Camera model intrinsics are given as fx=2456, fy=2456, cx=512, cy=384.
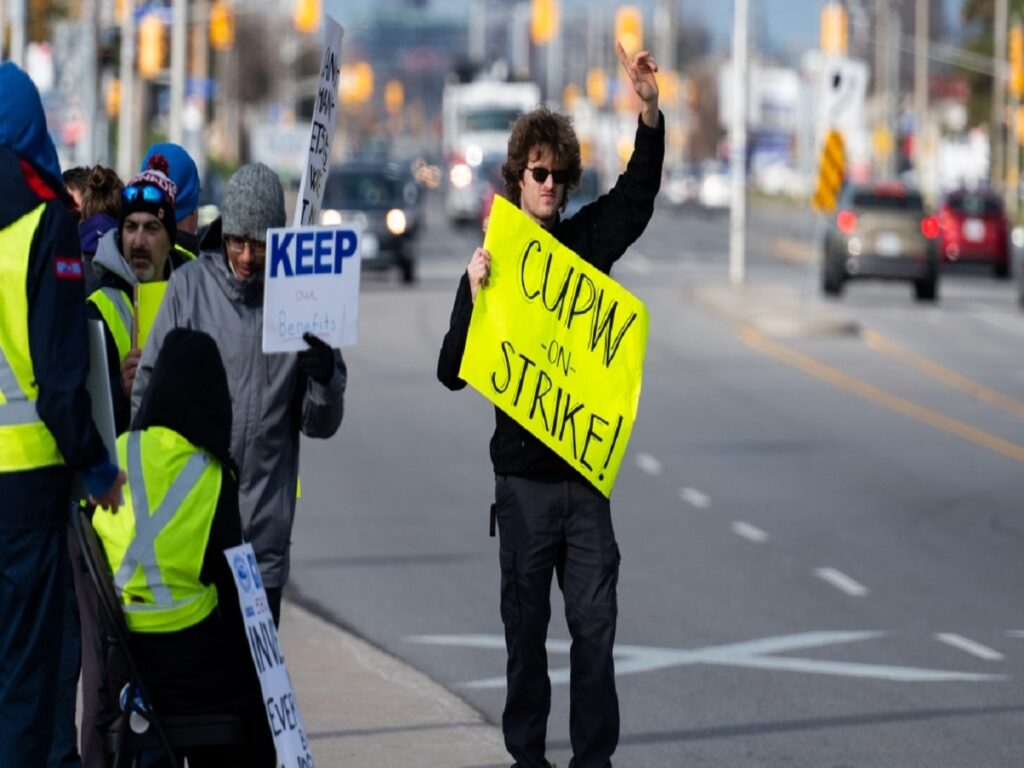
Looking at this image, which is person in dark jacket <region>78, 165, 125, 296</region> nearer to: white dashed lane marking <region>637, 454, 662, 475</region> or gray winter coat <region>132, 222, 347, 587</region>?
gray winter coat <region>132, 222, 347, 587</region>

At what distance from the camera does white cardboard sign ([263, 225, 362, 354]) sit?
654 cm

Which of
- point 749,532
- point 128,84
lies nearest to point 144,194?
point 749,532

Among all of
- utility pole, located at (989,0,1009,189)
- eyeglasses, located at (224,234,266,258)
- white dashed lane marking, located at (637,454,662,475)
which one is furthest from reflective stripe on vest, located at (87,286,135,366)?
utility pole, located at (989,0,1009,189)

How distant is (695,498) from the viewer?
16.7 m

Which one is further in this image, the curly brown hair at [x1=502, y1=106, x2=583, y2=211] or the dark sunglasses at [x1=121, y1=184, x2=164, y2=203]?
the dark sunglasses at [x1=121, y1=184, x2=164, y2=203]

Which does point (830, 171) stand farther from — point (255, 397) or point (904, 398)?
point (255, 397)

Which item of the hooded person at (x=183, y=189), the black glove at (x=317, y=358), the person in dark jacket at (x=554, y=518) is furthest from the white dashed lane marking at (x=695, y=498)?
the black glove at (x=317, y=358)

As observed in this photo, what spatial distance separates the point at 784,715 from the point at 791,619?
244cm

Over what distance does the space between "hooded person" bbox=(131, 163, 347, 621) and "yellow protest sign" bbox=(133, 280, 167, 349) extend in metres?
0.69

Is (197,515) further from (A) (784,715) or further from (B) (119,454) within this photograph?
(A) (784,715)

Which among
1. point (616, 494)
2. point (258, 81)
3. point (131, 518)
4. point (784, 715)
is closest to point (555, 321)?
point (131, 518)

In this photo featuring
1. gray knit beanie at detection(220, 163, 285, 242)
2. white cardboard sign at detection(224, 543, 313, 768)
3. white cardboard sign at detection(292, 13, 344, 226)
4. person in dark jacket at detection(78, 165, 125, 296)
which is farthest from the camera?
person in dark jacket at detection(78, 165, 125, 296)

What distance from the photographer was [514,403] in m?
7.37

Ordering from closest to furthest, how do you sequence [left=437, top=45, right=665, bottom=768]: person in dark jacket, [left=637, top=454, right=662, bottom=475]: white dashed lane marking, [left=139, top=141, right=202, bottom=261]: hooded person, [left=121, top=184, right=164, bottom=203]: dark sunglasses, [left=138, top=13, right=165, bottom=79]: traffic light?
[left=437, top=45, right=665, bottom=768]: person in dark jacket < [left=121, top=184, right=164, bottom=203]: dark sunglasses < [left=139, top=141, right=202, bottom=261]: hooded person < [left=637, top=454, right=662, bottom=475]: white dashed lane marking < [left=138, top=13, right=165, bottom=79]: traffic light
